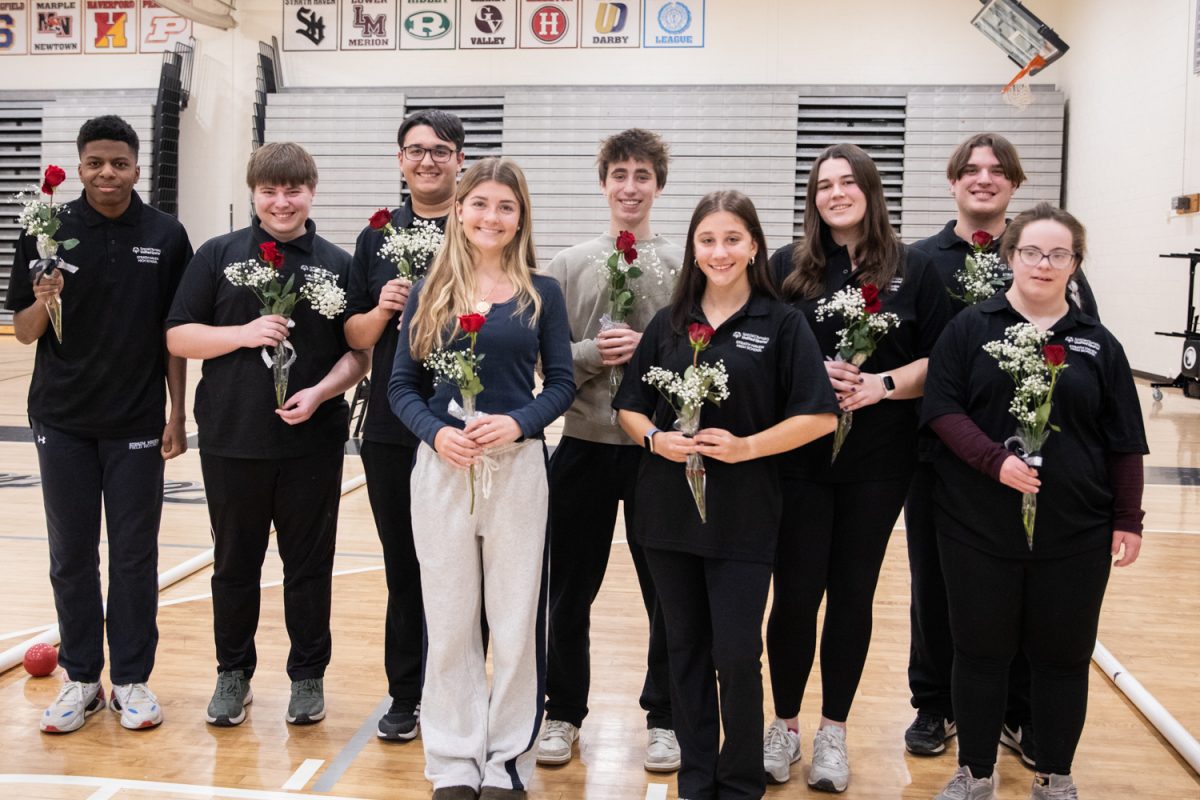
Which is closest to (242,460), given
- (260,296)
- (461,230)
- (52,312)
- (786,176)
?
(260,296)

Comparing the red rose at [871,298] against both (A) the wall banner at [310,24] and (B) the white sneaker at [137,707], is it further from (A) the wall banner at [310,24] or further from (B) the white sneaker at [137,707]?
(A) the wall banner at [310,24]

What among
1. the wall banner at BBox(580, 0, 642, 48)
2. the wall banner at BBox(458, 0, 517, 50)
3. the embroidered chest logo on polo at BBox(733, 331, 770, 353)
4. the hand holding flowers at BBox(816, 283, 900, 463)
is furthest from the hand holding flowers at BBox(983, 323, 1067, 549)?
the wall banner at BBox(458, 0, 517, 50)

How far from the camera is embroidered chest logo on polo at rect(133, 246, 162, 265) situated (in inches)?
123

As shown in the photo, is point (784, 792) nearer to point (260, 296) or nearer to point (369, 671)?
point (369, 671)

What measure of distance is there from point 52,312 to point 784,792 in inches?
96.4

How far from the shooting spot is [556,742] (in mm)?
2988

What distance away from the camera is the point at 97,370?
3.07 m

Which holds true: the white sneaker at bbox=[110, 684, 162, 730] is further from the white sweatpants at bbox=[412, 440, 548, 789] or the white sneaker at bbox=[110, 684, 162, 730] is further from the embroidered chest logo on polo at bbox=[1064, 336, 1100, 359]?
the embroidered chest logo on polo at bbox=[1064, 336, 1100, 359]

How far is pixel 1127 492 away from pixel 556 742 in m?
1.66

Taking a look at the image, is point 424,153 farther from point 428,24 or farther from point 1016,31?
point 428,24

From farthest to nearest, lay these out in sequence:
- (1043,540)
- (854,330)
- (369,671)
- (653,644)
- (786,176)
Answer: (786,176) → (369,671) → (653,644) → (854,330) → (1043,540)

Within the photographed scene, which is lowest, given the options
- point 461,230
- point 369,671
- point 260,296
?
point 369,671

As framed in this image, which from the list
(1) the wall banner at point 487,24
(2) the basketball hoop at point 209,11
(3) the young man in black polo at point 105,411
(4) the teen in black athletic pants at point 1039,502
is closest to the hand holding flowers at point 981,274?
(4) the teen in black athletic pants at point 1039,502

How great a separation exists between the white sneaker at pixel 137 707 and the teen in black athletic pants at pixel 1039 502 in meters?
2.30
